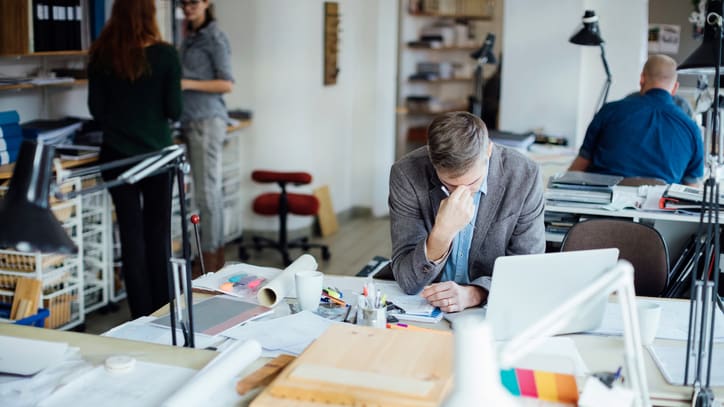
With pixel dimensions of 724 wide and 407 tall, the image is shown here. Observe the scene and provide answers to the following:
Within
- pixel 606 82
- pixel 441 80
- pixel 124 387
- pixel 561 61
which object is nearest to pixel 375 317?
pixel 124 387

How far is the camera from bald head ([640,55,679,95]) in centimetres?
432

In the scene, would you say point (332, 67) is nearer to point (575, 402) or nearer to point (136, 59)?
point (136, 59)

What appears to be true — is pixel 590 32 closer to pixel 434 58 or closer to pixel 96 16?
pixel 96 16

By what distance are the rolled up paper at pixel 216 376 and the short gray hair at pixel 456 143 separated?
825 millimetres

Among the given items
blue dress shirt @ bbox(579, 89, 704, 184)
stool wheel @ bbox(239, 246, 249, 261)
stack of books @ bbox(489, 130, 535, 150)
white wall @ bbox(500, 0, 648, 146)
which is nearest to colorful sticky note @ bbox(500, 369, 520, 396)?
blue dress shirt @ bbox(579, 89, 704, 184)

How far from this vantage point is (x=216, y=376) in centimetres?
164

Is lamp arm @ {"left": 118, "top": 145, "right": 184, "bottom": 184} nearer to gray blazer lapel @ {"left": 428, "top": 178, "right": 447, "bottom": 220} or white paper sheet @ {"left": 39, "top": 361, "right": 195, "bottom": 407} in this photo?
white paper sheet @ {"left": 39, "top": 361, "right": 195, "bottom": 407}

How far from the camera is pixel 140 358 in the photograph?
73.0 inches

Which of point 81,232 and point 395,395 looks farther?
point 81,232

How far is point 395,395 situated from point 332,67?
5122 millimetres

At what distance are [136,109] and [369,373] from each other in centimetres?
283

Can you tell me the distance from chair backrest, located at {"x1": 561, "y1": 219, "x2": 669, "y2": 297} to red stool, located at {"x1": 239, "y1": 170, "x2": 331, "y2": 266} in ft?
8.94

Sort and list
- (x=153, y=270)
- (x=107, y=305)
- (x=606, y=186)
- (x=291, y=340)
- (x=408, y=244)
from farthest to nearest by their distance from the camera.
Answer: (x=107, y=305)
(x=153, y=270)
(x=606, y=186)
(x=408, y=244)
(x=291, y=340)

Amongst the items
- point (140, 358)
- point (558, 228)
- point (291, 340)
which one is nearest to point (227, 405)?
point (140, 358)
